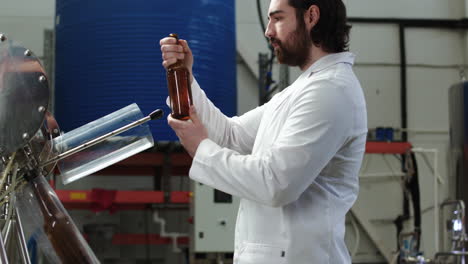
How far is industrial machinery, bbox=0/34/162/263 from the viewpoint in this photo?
855 millimetres

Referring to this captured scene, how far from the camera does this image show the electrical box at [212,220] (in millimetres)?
3855

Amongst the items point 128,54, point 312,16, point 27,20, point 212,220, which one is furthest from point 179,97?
point 27,20

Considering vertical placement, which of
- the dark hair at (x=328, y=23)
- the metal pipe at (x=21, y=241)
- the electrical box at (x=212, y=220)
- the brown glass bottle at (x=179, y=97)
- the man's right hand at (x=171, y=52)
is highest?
the dark hair at (x=328, y=23)

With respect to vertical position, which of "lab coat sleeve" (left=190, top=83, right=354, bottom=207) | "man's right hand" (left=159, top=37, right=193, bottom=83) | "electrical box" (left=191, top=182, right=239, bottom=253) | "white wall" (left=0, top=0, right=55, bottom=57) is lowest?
"electrical box" (left=191, top=182, right=239, bottom=253)

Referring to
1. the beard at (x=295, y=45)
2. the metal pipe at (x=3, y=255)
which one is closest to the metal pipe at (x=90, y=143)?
the metal pipe at (x=3, y=255)

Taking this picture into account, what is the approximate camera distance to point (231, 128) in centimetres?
145

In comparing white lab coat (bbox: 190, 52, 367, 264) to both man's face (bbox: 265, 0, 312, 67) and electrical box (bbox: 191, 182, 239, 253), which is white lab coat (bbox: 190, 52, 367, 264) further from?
electrical box (bbox: 191, 182, 239, 253)

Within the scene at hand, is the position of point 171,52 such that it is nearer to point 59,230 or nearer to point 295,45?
point 295,45

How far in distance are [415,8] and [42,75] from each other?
559cm

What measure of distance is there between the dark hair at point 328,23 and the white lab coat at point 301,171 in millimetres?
38

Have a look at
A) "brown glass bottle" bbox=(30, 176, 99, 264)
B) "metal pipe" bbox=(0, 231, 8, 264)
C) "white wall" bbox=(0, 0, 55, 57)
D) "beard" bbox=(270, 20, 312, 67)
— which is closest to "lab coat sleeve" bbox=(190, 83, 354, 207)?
"beard" bbox=(270, 20, 312, 67)

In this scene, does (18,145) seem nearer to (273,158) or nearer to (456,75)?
(273,158)

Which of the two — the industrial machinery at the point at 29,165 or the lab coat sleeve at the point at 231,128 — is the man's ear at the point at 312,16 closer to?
the lab coat sleeve at the point at 231,128

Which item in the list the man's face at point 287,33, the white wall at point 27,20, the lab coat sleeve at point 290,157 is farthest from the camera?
the white wall at point 27,20
